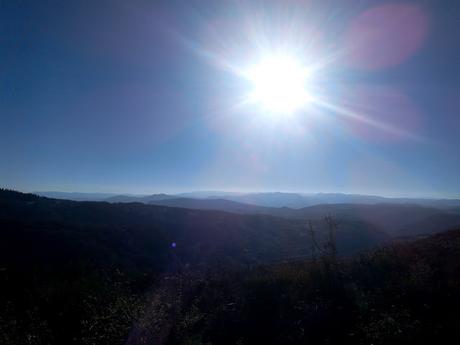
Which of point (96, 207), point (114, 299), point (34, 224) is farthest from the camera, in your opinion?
point (96, 207)

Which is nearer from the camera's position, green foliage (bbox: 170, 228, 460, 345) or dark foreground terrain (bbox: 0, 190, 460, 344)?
dark foreground terrain (bbox: 0, 190, 460, 344)

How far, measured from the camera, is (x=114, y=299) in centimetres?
552

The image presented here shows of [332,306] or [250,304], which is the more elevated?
[332,306]

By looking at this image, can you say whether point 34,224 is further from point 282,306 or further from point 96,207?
point 282,306

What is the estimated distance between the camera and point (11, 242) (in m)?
27.7

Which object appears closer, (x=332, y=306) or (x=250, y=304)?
(x=332, y=306)

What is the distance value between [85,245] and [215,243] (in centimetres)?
1716

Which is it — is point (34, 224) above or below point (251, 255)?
above

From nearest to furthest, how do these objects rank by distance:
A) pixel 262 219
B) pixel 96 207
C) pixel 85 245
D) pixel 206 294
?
pixel 206 294, pixel 85 245, pixel 96 207, pixel 262 219

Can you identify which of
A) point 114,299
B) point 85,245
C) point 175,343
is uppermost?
point 114,299

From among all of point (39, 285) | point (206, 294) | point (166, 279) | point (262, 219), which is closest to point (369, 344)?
point (206, 294)

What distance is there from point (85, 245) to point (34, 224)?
9.64 metres

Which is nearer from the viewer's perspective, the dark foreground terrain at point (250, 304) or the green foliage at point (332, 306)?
the dark foreground terrain at point (250, 304)

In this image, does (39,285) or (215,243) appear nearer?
(39,285)
